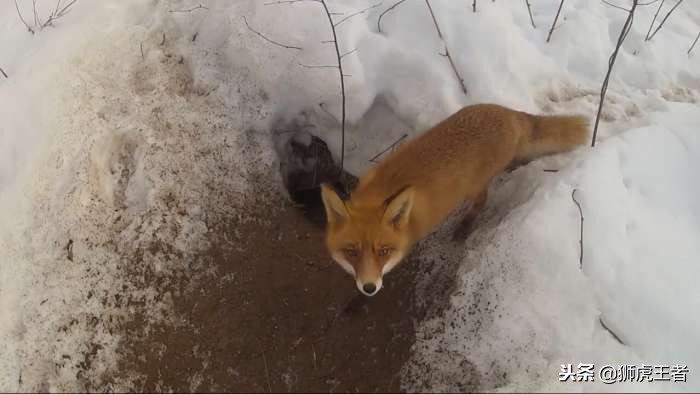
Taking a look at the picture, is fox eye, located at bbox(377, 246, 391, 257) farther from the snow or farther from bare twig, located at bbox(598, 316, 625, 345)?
bare twig, located at bbox(598, 316, 625, 345)

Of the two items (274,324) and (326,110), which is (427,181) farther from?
A: (274,324)

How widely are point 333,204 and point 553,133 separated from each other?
165 cm

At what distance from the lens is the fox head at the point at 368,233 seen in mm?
2449

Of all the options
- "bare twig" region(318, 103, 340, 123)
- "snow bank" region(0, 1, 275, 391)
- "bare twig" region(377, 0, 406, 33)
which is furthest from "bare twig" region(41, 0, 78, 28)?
"bare twig" region(377, 0, 406, 33)

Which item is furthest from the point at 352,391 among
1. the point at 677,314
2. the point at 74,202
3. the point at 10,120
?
the point at 10,120

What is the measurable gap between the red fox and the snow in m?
0.24

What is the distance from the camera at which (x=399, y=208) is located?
98.0 inches

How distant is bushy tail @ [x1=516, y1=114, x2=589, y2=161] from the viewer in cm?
318

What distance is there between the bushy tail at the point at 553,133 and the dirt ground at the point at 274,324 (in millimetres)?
1121

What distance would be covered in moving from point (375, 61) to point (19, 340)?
2897 mm

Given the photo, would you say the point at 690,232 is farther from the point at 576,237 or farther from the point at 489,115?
the point at 489,115

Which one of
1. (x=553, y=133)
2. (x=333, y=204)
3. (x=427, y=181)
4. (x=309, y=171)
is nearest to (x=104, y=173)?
(x=309, y=171)

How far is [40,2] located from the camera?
3.90 meters

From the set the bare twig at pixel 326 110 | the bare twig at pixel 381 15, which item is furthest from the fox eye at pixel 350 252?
the bare twig at pixel 381 15
